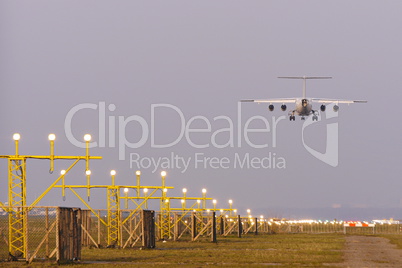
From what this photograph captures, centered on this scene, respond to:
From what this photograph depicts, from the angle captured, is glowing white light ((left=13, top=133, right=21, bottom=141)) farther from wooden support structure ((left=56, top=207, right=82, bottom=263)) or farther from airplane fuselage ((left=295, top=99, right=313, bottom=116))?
airplane fuselage ((left=295, top=99, right=313, bottom=116))

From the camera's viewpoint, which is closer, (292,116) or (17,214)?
(17,214)

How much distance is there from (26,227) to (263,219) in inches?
3623

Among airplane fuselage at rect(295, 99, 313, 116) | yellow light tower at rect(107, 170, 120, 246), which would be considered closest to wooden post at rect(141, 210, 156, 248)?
yellow light tower at rect(107, 170, 120, 246)

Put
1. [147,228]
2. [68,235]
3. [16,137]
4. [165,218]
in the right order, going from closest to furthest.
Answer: [68,235], [16,137], [147,228], [165,218]

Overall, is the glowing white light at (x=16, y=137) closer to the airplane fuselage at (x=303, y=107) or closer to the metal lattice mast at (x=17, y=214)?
the metal lattice mast at (x=17, y=214)

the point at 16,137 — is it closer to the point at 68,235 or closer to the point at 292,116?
the point at 68,235

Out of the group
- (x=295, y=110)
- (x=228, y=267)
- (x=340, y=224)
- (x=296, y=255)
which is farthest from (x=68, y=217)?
(x=340, y=224)

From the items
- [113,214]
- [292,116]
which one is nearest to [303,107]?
[292,116]

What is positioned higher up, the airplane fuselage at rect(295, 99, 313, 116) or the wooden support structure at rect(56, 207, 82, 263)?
the airplane fuselage at rect(295, 99, 313, 116)

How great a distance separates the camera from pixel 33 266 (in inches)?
1473

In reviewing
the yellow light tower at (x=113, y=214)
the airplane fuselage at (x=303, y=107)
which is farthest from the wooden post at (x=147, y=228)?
the airplane fuselage at (x=303, y=107)

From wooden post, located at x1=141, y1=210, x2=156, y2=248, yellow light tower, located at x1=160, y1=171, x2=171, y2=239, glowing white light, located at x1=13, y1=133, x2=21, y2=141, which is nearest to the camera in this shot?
glowing white light, located at x1=13, y1=133, x2=21, y2=141

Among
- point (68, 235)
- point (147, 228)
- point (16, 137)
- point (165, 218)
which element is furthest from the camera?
point (165, 218)

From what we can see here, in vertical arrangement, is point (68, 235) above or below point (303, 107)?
below
